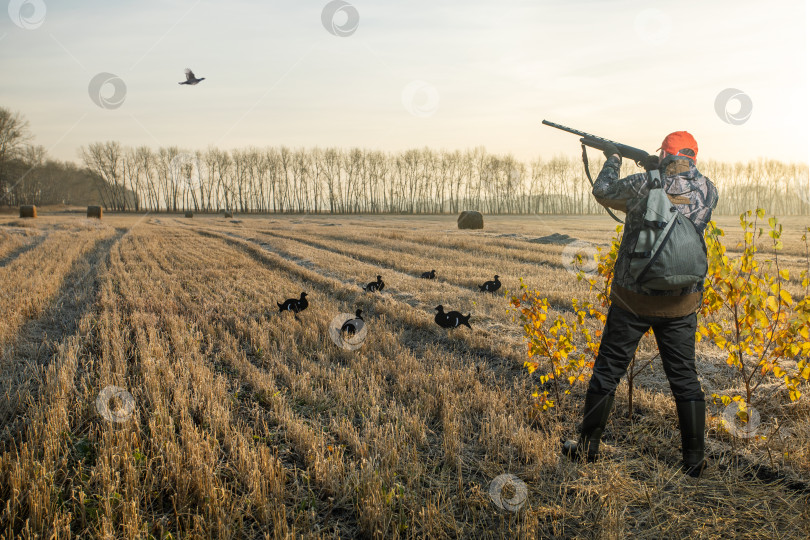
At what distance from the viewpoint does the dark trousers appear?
3475 mm

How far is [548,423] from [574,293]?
23.1ft

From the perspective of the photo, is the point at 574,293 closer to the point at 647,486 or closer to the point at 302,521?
the point at 647,486

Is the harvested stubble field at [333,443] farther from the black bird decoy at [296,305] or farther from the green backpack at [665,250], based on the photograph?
the green backpack at [665,250]

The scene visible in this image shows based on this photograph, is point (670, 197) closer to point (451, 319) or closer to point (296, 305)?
point (451, 319)

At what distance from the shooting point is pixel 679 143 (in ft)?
11.6

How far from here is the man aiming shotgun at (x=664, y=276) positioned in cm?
333

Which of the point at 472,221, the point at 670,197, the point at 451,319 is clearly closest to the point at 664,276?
the point at 670,197

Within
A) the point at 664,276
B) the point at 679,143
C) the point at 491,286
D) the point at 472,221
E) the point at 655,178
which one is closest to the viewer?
the point at 664,276

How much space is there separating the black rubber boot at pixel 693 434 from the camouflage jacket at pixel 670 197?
910 mm

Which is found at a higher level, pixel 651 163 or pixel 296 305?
pixel 651 163

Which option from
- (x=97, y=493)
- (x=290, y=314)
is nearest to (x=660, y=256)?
(x=97, y=493)

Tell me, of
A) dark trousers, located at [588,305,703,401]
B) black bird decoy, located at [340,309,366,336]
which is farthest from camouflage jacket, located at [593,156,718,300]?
black bird decoy, located at [340,309,366,336]

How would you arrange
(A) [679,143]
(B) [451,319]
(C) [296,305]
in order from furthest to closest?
(C) [296,305], (B) [451,319], (A) [679,143]

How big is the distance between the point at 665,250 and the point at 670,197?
45 centimetres
